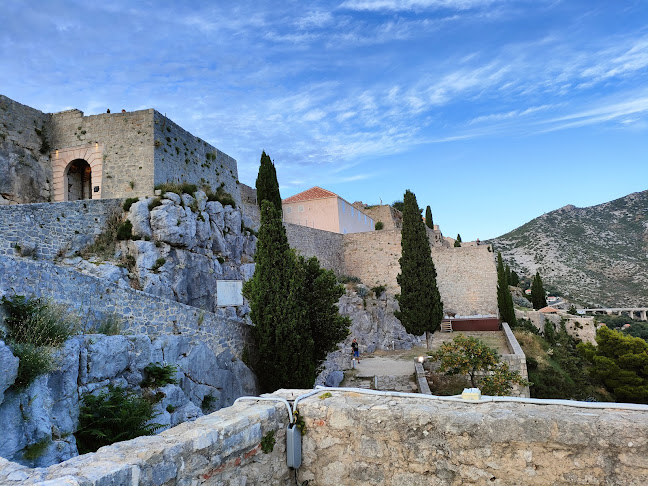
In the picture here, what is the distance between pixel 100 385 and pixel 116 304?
232 centimetres

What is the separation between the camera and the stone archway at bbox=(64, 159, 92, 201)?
19.6 meters

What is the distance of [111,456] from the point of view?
2869 mm

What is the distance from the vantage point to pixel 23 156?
58.4 ft

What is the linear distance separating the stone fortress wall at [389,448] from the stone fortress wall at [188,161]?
17.0 metres

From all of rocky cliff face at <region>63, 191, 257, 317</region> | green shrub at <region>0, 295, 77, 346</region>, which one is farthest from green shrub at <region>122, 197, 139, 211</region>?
green shrub at <region>0, 295, 77, 346</region>

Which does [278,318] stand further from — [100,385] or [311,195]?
[311,195]

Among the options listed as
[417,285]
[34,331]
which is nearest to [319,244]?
[417,285]

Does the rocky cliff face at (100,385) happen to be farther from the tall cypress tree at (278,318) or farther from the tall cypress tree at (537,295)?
the tall cypress tree at (537,295)

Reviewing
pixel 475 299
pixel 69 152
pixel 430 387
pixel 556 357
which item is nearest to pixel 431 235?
pixel 475 299

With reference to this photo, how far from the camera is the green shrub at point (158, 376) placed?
25.5ft

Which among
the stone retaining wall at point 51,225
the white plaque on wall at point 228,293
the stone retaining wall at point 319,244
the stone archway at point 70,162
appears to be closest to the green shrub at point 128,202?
the stone retaining wall at point 51,225

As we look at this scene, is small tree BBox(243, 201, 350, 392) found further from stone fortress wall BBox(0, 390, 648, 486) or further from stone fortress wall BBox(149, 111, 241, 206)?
stone fortress wall BBox(149, 111, 241, 206)

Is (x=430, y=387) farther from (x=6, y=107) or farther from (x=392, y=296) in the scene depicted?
(x=6, y=107)

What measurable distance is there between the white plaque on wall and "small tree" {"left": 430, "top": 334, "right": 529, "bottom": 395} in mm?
8311
